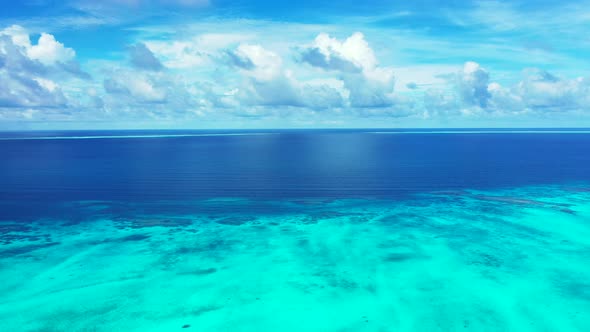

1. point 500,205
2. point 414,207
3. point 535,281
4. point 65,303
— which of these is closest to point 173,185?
point 414,207

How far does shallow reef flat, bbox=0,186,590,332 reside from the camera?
72.5 ft

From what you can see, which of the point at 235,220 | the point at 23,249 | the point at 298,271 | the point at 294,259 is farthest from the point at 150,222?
the point at 298,271

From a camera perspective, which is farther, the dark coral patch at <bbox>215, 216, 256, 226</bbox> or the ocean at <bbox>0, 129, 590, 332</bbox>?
the dark coral patch at <bbox>215, 216, 256, 226</bbox>

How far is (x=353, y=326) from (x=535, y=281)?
13809 millimetres

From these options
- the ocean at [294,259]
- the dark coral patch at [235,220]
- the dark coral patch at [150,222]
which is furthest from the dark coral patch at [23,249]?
the dark coral patch at [235,220]

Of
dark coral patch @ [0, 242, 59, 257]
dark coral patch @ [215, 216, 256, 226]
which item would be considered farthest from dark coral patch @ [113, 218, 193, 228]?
dark coral patch @ [0, 242, 59, 257]

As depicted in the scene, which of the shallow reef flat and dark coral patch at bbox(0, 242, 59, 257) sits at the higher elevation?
dark coral patch at bbox(0, 242, 59, 257)

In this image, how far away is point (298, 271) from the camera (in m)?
28.5

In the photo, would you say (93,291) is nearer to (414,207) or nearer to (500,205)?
(414,207)

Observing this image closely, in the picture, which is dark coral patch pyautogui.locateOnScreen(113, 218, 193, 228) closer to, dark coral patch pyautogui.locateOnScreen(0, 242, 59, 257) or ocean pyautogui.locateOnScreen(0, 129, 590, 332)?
ocean pyautogui.locateOnScreen(0, 129, 590, 332)

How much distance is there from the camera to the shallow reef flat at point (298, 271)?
22.1 m

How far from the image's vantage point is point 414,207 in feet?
157

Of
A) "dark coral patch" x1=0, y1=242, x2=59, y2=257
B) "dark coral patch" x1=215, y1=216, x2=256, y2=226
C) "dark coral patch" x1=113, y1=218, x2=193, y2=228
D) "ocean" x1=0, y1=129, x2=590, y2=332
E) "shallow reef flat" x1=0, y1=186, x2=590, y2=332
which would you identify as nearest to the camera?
"shallow reef flat" x1=0, y1=186, x2=590, y2=332

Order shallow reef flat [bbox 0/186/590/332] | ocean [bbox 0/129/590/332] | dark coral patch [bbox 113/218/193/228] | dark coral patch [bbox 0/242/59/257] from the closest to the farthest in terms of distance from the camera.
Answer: shallow reef flat [bbox 0/186/590/332] < ocean [bbox 0/129/590/332] < dark coral patch [bbox 0/242/59/257] < dark coral patch [bbox 113/218/193/228]
